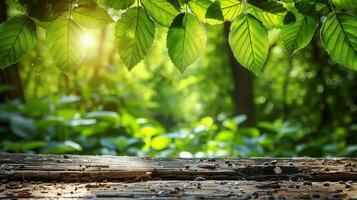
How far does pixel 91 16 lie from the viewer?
908 millimetres

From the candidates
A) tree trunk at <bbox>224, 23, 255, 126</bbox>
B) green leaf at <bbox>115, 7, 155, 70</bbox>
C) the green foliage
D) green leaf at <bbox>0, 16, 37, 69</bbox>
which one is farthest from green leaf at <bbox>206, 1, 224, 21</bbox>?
tree trunk at <bbox>224, 23, 255, 126</bbox>

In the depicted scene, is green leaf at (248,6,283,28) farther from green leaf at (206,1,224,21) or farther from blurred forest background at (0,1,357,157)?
blurred forest background at (0,1,357,157)

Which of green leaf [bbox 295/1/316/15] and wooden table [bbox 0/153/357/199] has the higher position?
green leaf [bbox 295/1/316/15]

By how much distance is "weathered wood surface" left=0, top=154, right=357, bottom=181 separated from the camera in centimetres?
115

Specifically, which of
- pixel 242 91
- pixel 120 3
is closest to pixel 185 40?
pixel 120 3

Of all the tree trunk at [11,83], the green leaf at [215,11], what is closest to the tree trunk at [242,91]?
the tree trunk at [11,83]

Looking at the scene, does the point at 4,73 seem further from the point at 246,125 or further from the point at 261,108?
the point at 261,108

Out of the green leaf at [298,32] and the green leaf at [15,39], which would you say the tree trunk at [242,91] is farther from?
the green leaf at [15,39]

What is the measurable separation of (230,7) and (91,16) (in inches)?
11.3

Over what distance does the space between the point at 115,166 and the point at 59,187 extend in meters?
0.17

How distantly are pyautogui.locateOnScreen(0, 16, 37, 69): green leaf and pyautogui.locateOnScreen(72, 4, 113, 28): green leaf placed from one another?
0.31ft

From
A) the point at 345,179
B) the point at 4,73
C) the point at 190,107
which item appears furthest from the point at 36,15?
the point at 190,107

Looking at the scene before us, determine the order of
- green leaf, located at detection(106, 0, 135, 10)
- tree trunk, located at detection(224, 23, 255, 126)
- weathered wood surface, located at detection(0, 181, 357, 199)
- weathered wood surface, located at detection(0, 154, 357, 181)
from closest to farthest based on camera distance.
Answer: green leaf, located at detection(106, 0, 135, 10), weathered wood surface, located at detection(0, 181, 357, 199), weathered wood surface, located at detection(0, 154, 357, 181), tree trunk, located at detection(224, 23, 255, 126)

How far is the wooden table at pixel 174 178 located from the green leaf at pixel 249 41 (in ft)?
1.02
